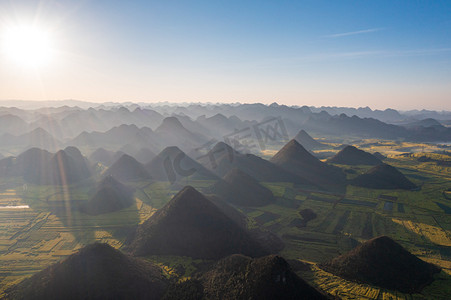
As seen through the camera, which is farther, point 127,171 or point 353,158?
point 353,158

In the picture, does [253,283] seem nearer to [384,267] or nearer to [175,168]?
[384,267]

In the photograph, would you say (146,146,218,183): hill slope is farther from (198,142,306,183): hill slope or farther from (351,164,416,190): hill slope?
(351,164,416,190): hill slope

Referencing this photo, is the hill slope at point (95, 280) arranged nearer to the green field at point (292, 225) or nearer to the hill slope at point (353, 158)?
the green field at point (292, 225)

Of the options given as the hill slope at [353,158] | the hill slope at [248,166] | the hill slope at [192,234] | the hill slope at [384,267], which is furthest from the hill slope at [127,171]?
the hill slope at [353,158]

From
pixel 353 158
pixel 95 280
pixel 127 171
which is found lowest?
pixel 95 280

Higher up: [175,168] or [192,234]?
[175,168]

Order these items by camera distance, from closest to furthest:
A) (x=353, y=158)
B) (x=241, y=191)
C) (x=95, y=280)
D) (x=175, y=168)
→ (x=95, y=280), (x=241, y=191), (x=175, y=168), (x=353, y=158)

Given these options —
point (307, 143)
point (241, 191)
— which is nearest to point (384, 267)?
point (241, 191)

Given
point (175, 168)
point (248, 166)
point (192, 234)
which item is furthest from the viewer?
point (175, 168)
